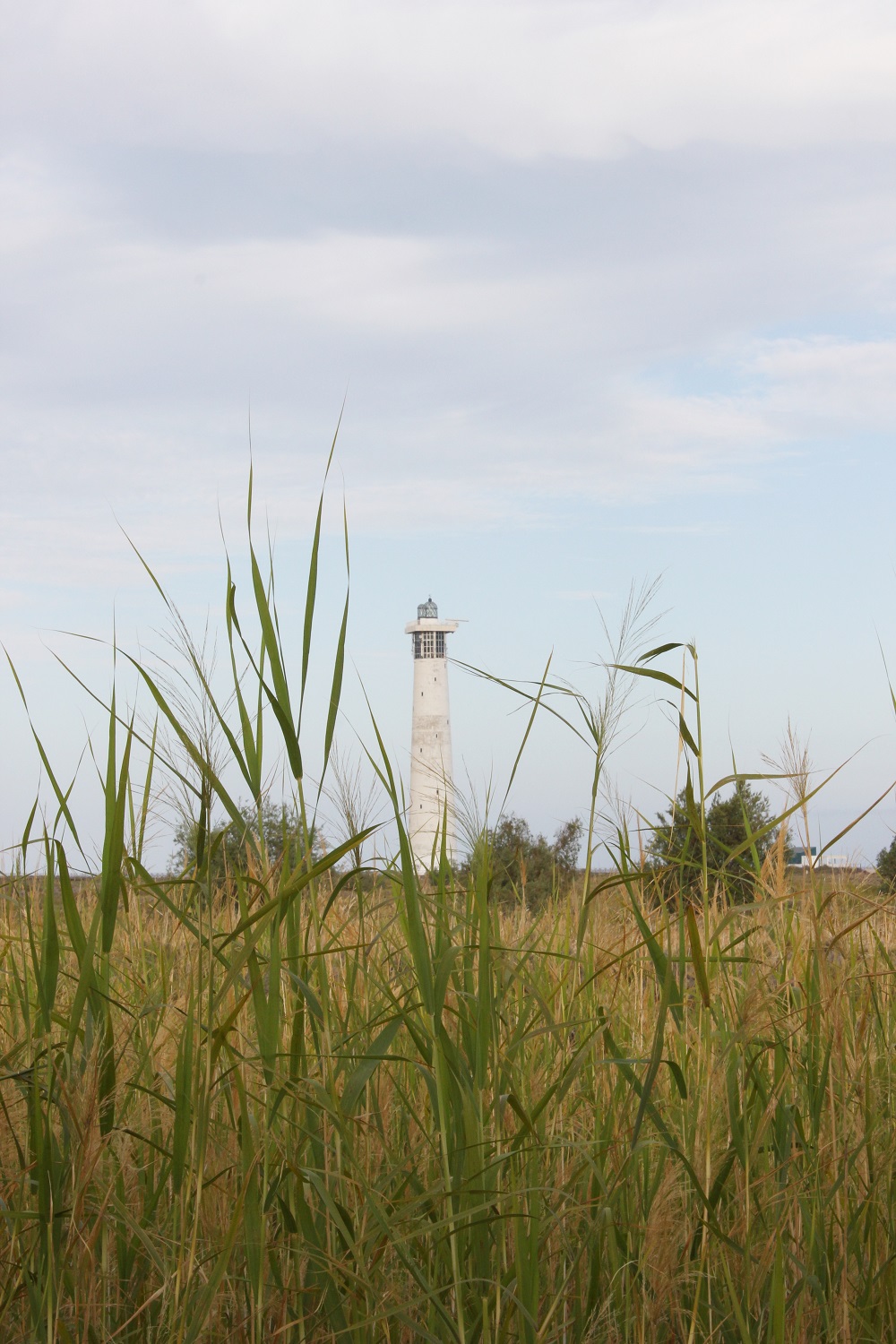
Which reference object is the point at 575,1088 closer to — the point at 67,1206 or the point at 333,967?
the point at 333,967

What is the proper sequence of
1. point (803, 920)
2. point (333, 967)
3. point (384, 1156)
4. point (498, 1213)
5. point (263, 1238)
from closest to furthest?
1. point (263, 1238)
2. point (498, 1213)
3. point (384, 1156)
4. point (333, 967)
5. point (803, 920)

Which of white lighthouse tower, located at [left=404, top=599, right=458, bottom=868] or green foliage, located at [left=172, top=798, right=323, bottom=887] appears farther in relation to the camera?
white lighthouse tower, located at [left=404, top=599, right=458, bottom=868]

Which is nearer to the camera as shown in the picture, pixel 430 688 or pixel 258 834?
pixel 258 834

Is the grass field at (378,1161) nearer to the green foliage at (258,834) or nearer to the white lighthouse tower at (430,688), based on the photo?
the green foliage at (258,834)

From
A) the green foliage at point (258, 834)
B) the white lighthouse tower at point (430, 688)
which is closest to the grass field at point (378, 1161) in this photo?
the green foliage at point (258, 834)

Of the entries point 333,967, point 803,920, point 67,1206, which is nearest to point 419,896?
point 67,1206

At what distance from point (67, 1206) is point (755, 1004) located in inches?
39.5

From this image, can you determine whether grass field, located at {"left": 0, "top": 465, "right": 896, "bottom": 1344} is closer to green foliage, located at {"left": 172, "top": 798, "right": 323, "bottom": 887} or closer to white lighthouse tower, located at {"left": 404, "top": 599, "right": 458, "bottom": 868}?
green foliage, located at {"left": 172, "top": 798, "right": 323, "bottom": 887}

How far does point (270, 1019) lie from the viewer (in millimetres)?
1385

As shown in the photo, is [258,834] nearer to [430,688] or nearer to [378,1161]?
[378,1161]

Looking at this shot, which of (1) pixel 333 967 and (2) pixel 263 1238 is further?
(1) pixel 333 967

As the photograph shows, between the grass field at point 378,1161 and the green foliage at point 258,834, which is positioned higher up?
the green foliage at point 258,834

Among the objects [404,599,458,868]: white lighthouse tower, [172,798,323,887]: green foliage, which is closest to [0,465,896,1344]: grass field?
[172,798,323,887]: green foliage

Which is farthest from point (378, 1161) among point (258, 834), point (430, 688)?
point (430, 688)
